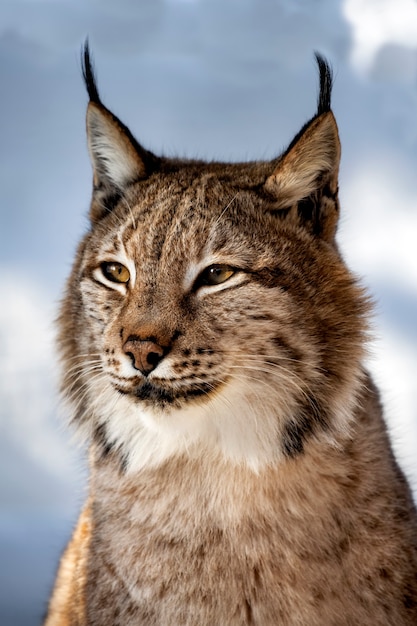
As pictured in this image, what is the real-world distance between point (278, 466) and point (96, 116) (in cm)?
190

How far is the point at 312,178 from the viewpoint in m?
4.04

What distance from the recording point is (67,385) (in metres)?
4.60

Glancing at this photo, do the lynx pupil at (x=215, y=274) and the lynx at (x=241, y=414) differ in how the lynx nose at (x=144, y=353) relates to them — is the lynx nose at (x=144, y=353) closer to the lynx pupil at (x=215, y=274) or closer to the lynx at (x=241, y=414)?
the lynx at (x=241, y=414)

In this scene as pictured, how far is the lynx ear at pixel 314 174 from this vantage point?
394 centimetres

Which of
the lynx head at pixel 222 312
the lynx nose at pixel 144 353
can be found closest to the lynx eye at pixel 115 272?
the lynx head at pixel 222 312

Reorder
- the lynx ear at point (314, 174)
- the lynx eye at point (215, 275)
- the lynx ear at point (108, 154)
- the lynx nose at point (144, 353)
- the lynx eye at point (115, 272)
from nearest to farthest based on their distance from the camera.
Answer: the lynx nose at point (144, 353) < the lynx eye at point (215, 275) < the lynx ear at point (314, 174) < the lynx eye at point (115, 272) < the lynx ear at point (108, 154)

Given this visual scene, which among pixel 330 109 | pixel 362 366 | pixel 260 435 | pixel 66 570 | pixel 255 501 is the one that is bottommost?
pixel 66 570

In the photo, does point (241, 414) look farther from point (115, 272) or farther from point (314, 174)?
point (314, 174)

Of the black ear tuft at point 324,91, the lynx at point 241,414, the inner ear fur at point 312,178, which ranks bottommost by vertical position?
the lynx at point 241,414

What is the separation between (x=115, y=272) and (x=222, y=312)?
2.13 ft

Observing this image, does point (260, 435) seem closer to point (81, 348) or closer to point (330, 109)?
point (81, 348)

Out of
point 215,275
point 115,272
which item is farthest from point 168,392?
point 115,272

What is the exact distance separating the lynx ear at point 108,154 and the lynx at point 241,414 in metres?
0.25

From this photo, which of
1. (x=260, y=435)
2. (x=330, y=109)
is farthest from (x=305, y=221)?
(x=260, y=435)
